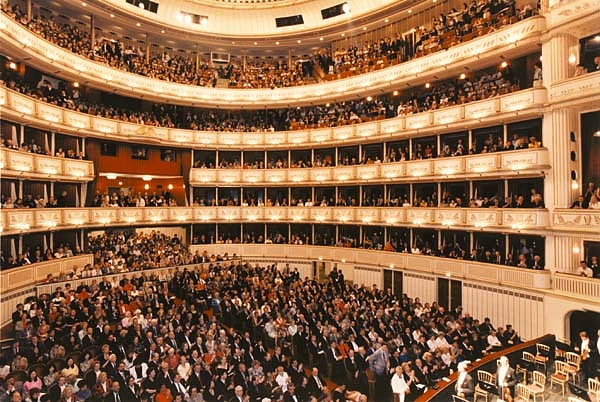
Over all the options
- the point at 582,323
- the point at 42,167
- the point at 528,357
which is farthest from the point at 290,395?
the point at 42,167

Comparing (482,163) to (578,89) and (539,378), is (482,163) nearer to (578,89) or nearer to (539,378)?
(578,89)

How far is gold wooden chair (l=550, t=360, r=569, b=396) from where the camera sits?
992cm

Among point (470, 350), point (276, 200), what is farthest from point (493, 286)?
point (276, 200)

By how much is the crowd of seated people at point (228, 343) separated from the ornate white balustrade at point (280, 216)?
312 cm

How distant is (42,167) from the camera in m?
17.0

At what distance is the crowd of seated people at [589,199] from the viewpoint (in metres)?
13.1

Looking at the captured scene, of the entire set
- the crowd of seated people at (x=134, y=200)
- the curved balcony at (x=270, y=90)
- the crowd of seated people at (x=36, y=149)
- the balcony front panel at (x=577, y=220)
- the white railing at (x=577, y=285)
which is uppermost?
the curved balcony at (x=270, y=90)

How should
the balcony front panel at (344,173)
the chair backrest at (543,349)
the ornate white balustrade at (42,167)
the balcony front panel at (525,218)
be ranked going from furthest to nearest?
the balcony front panel at (344,173) < the ornate white balustrade at (42,167) < the balcony front panel at (525,218) < the chair backrest at (543,349)

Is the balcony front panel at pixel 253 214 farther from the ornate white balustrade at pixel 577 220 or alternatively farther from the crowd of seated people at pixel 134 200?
the ornate white balustrade at pixel 577 220

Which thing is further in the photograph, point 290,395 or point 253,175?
point 253,175

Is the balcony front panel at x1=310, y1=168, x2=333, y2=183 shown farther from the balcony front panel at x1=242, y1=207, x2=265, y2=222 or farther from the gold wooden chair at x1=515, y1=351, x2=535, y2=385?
the gold wooden chair at x1=515, y1=351, x2=535, y2=385

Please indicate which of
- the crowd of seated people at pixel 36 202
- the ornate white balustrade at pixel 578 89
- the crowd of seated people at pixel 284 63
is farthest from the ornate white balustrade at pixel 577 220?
the crowd of seated people at pixel 36 202

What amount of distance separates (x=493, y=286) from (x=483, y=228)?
2.26 m

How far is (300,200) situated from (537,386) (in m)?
17.9
